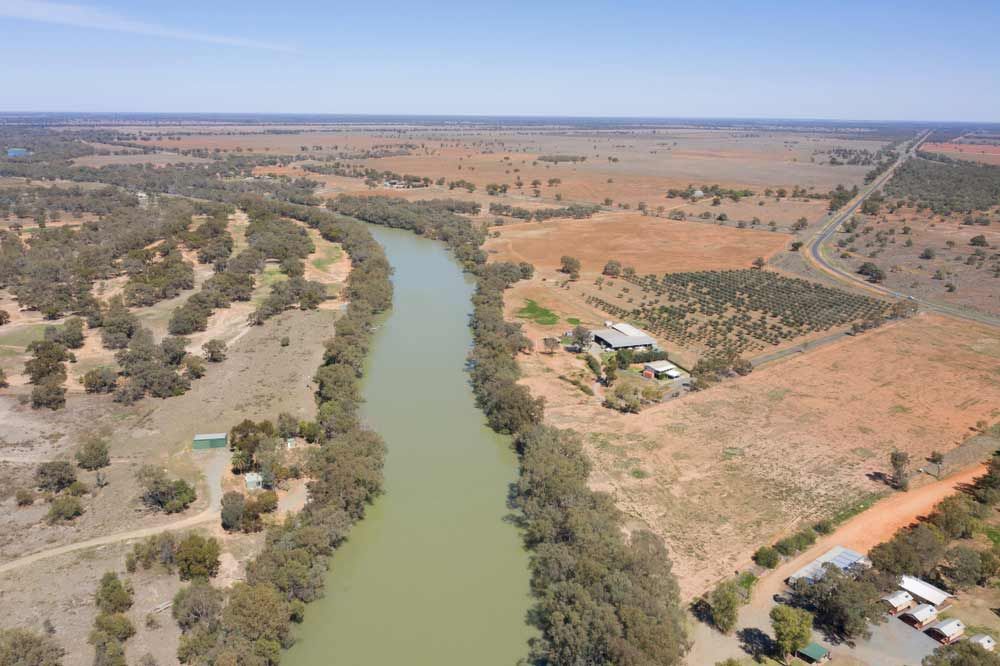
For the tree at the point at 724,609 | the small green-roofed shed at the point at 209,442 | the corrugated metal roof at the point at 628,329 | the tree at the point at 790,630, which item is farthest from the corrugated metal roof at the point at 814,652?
the corrugated metal roof at the point at 628,329

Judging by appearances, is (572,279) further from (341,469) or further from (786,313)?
(341,469)

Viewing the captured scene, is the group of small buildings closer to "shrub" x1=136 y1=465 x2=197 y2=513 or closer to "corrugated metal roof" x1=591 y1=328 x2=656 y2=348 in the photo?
"corrugated metal roof" x1=591 y1=328 x2=656 y2=348

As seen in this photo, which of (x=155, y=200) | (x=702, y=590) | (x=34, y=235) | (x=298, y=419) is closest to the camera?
(x=702, y=590)

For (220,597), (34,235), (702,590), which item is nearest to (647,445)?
(702,590)

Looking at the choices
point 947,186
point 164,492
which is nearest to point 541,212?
point 164,492

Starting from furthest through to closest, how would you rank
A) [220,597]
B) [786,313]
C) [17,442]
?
[786,313] < [17,442] < [220,597]

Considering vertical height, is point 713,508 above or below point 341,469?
below

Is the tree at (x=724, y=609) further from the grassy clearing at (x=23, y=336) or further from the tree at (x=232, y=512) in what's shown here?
the grassy clearing at (x=23, y=336)

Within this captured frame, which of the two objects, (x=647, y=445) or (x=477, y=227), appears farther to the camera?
(x=477, y=227)
